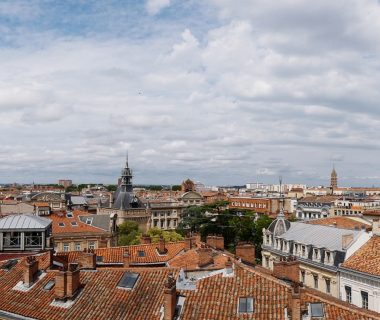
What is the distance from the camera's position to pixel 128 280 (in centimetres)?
2498

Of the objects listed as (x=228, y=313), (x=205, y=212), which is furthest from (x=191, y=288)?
(x=205, y=212)

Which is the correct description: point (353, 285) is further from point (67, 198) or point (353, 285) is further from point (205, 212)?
point (67, 198)

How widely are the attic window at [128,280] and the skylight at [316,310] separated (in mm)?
9048

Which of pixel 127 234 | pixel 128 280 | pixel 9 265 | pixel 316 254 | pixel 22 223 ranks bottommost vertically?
pixel 127 234

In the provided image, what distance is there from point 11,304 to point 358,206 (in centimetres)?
10380

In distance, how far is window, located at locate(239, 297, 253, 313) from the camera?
21661 millimetres

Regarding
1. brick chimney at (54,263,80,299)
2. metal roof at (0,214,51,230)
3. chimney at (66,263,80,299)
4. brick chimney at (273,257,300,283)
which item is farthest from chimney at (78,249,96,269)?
brick chimney at (273,257,300,283)

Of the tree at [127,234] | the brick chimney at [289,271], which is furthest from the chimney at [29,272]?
the tree at [127,234]

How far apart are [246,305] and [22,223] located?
78.9 ft

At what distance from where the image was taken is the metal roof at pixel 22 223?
38844mm

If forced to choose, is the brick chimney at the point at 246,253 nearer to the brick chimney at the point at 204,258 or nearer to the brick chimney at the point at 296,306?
the brick chimney at the point at 204,258

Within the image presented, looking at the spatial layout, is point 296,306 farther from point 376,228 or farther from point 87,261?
point 376,228

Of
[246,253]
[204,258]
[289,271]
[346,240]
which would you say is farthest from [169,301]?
[346,240]

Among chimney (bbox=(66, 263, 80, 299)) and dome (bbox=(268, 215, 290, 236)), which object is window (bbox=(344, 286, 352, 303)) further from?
chimney (bbox=(66, 263, 80, 299))
